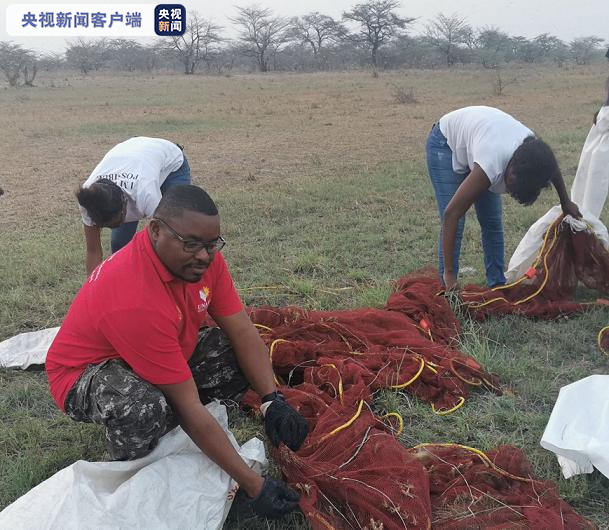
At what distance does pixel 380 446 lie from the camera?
7.36ft

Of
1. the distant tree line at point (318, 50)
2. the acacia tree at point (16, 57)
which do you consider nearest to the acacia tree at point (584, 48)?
the distant tree line at point (318, 50)

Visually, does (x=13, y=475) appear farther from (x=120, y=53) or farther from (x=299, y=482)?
(x=120, y=53)

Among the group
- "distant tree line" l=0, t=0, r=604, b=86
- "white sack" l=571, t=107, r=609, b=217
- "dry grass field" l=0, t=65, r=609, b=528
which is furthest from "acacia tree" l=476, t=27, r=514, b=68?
"white sack" l=571, t=107, r=609, b=217

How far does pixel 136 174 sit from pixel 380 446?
194 cm

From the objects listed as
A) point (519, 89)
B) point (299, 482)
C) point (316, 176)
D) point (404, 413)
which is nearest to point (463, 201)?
point (404, 413)

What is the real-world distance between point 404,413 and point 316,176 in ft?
17.5

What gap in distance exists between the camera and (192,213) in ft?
6.42

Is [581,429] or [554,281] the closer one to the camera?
[581,429]

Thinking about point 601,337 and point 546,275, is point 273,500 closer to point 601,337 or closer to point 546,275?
point 601,337

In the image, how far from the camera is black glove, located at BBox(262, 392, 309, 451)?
2.27 meters

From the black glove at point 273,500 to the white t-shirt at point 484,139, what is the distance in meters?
2.02

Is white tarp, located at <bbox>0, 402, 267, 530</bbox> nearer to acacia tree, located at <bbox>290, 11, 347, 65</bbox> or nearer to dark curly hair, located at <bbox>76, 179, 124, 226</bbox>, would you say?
dark curly hair, located at <bbox>76, 179, 124, 226</bbox>

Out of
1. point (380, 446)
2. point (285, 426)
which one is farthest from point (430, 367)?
point (285, 426)

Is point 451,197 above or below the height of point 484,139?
below
